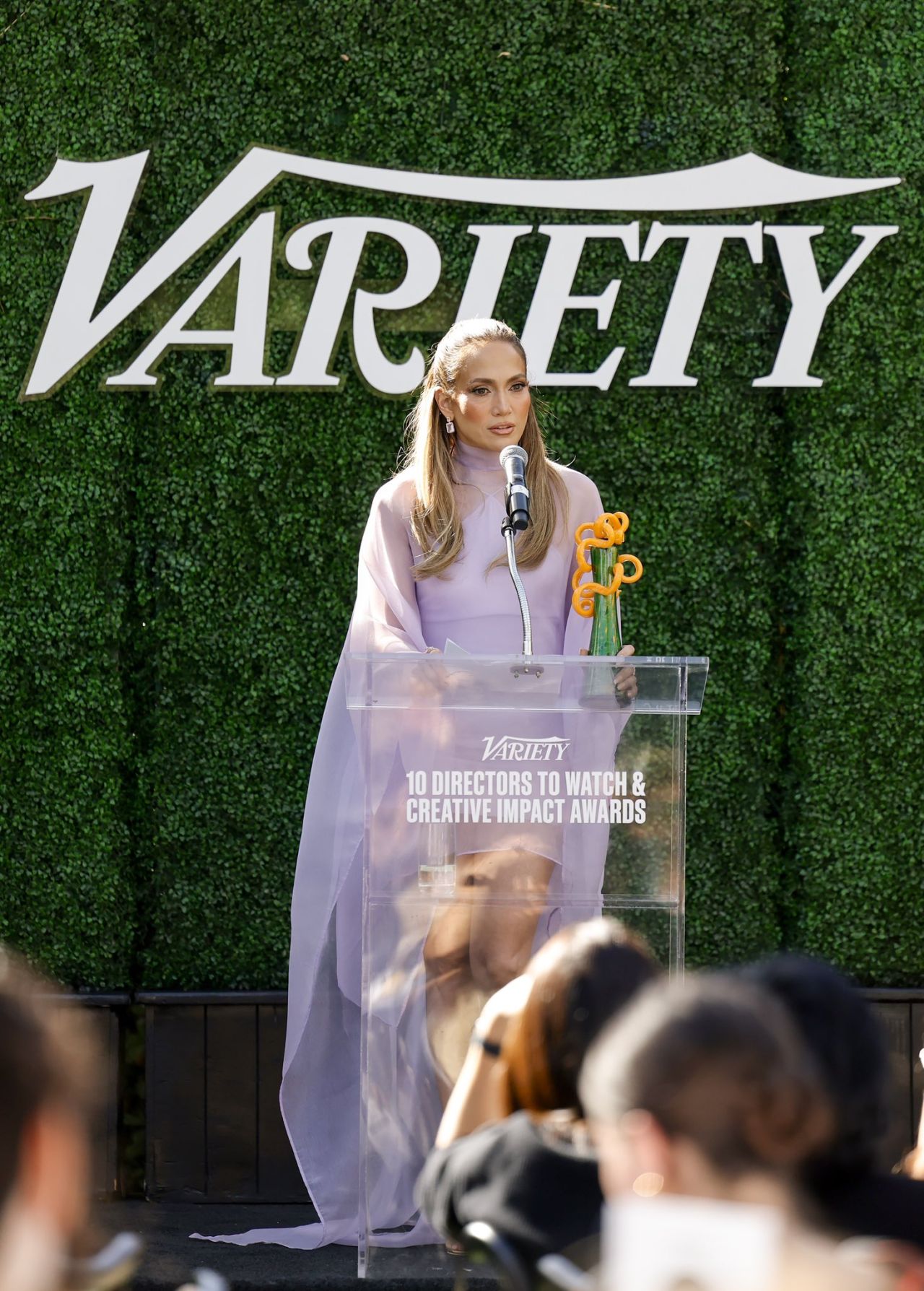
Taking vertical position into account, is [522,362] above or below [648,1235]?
above

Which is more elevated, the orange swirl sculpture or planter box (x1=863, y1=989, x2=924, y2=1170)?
the orange swirl sculpture

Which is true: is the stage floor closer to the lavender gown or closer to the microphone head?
the lavender gown

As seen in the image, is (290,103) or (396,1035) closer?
(396,1035)

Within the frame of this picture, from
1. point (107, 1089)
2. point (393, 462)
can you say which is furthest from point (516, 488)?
point (107, 1089)

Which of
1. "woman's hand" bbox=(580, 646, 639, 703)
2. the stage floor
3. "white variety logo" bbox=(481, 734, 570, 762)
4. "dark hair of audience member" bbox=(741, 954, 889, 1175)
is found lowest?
the stage floor

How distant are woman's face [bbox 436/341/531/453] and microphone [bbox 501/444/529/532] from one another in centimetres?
20

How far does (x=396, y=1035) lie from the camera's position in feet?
9.86

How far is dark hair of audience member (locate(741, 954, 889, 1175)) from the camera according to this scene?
1358mm

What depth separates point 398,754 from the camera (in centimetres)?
295

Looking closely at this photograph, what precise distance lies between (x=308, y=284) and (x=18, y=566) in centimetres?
109

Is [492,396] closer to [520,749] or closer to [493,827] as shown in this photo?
[520,749]

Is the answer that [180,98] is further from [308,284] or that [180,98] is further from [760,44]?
[760,44]

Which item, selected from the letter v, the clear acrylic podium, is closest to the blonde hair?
the clear acrylic podium

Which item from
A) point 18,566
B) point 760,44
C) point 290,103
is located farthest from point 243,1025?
point 760,44
